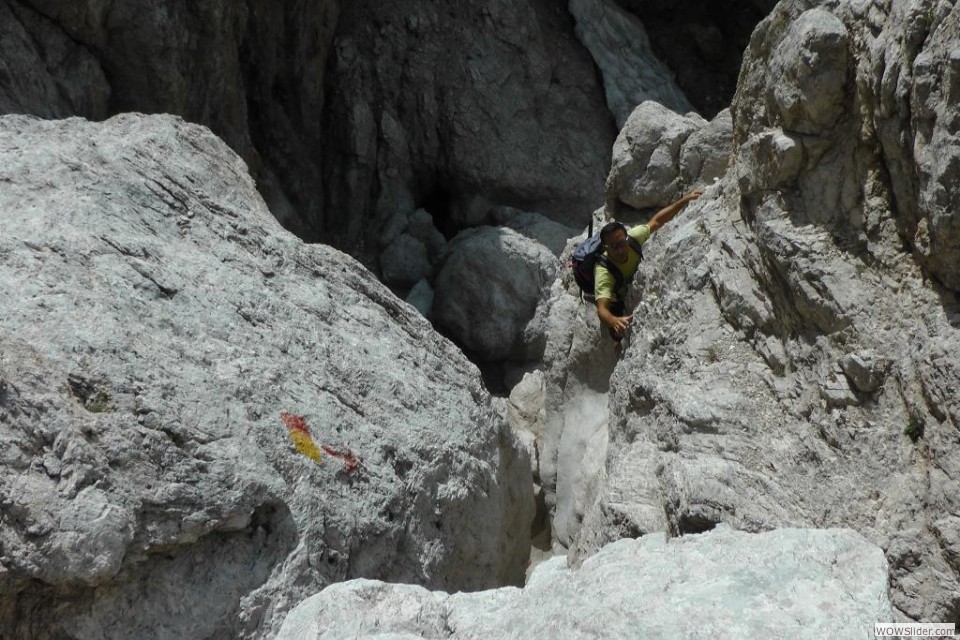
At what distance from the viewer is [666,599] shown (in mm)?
3258

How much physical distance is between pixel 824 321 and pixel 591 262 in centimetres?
372

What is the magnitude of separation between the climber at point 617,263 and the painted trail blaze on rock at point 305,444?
346 centimetres

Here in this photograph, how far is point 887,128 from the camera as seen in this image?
5.23 meters

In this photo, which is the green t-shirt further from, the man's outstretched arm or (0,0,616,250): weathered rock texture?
(0,0,616,250): weathered rock texture

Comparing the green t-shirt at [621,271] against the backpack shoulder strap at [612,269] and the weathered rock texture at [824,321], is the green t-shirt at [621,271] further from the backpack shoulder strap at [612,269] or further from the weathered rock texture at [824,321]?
the weathered rock texture at [824,321]

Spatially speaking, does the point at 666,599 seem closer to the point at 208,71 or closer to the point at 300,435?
the point at 300,435

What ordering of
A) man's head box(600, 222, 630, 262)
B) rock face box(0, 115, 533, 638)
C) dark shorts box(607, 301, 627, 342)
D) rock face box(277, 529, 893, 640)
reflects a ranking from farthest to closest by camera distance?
dark shorts box(607, 301, 627, 342) < man's head box(600, 222, 630, 262) < rock face box(0, 115, 533, 638) < rock face box(277, 529, 893, 640)

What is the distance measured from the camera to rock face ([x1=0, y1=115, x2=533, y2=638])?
4.79m

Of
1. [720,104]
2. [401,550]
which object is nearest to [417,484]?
[401,550]

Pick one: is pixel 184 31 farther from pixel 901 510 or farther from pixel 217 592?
pixel 901 510

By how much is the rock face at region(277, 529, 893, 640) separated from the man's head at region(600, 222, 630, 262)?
→ 5.13 meters

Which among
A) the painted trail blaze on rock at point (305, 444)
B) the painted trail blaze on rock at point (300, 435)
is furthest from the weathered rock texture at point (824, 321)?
the painted trail blaze on rock at point (300, 435)

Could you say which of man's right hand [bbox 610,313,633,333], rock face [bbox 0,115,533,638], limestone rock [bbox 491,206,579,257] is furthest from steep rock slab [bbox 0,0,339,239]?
man's right hand [bbox 610,313,633,333]

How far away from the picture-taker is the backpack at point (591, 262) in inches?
351
